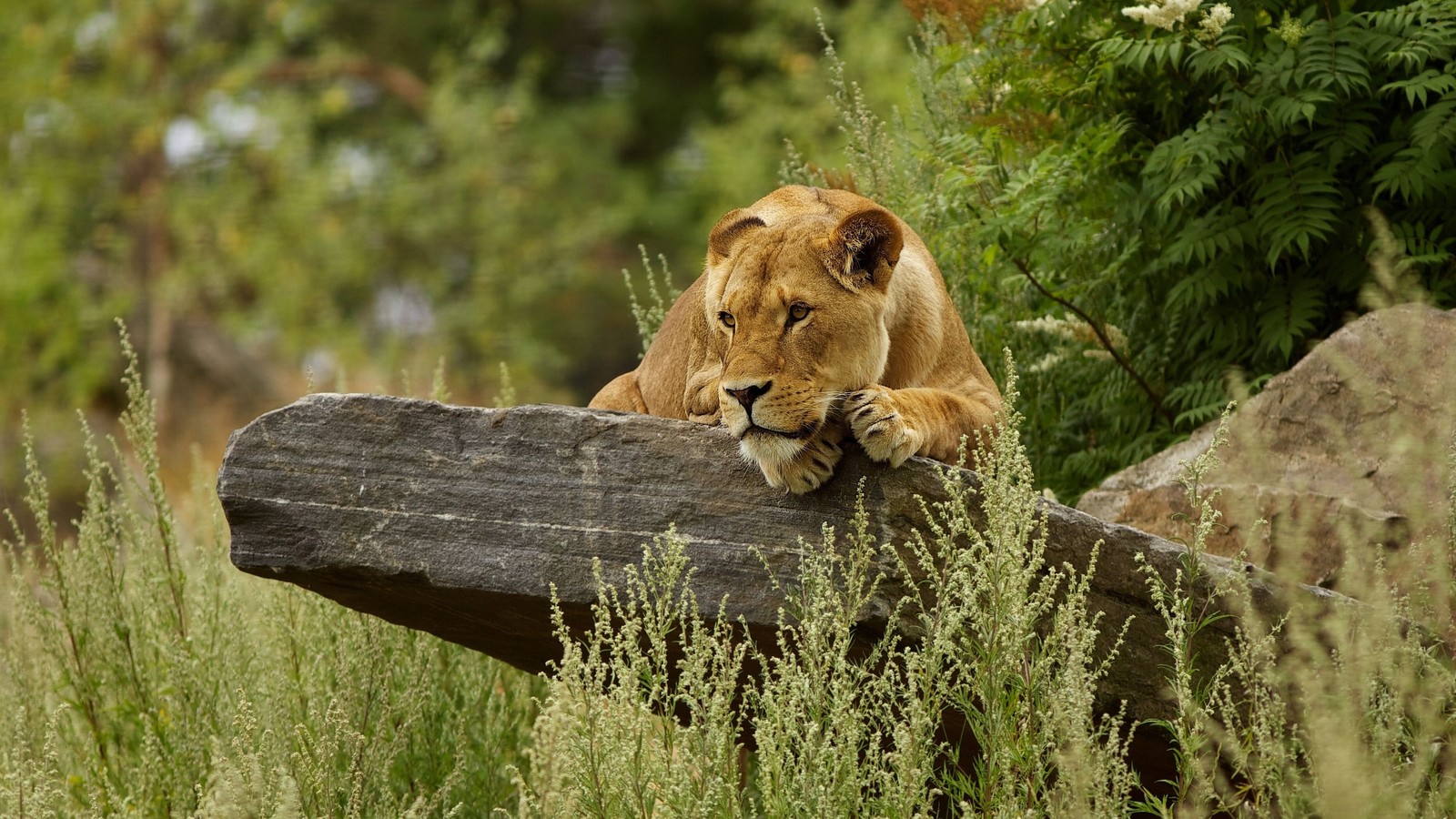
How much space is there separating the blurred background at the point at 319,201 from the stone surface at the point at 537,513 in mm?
13108

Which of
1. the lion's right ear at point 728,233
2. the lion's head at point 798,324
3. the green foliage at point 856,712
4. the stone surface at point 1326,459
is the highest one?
the lion's right ear at point 728,233

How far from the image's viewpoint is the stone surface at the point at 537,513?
452 centimetres

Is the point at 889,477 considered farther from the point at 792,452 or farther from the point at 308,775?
the point at 308,775

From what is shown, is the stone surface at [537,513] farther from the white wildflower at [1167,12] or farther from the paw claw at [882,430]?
the white wildflower at [1167,12]

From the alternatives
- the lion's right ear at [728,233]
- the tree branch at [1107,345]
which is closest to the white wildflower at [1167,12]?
the tree branch at [1107,345]

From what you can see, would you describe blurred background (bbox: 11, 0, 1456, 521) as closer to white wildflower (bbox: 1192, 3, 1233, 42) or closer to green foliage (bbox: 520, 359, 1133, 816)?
white wildflower (bbox: 1192, 3, 1233, 42)

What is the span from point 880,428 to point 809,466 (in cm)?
23

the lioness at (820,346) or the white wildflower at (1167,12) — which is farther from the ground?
the white wildflower at (1167,12)

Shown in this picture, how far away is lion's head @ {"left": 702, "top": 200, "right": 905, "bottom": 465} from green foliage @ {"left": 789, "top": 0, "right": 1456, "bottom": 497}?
157 cm

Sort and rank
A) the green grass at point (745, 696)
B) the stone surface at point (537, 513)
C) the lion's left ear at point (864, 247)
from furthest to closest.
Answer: the lion's left ear at point (864, 247) < the stone surface at point (537, 513) < the green grass at point (745, 696)

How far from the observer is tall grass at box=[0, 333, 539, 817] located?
5176mm

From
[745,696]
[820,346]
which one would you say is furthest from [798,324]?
[745,696]

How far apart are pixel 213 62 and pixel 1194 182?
19.4m

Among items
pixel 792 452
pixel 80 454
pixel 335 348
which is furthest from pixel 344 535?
pixel 335 348
